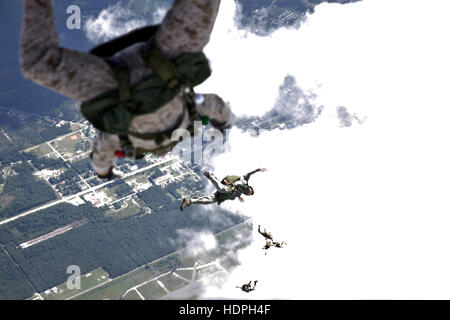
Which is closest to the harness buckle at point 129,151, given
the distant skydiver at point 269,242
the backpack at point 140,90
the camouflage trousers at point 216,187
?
the backpack at point 140,90

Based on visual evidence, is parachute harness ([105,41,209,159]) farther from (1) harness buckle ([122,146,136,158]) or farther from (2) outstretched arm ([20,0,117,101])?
(2) outstretched arm ([20,0,117,101])

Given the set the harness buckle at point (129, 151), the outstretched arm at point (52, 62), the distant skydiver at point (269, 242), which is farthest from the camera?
the distant skydiver at point (269, 242)

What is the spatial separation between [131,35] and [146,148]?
204 centimetres

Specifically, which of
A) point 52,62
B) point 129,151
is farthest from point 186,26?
point 129,151

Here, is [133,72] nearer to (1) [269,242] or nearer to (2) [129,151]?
(2) [129,151]

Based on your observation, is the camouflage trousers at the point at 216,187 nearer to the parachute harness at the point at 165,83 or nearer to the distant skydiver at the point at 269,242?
the parachute harness at the point at 165,83

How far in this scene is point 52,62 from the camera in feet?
26.4

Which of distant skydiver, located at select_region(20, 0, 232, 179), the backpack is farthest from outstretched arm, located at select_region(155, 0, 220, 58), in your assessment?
the backpack

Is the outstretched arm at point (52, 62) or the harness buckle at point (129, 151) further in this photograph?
the harness buckle at point (129, 151)

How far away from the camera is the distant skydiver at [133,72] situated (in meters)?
8.00
